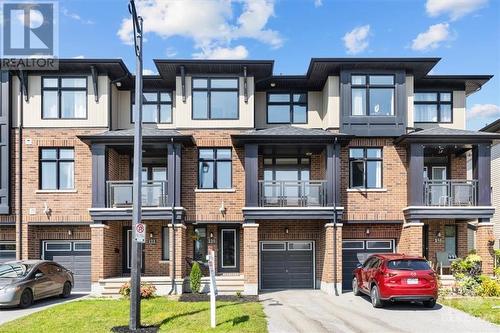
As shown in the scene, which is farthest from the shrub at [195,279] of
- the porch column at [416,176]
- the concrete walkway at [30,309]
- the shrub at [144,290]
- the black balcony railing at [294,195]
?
the porch column at [416,176]

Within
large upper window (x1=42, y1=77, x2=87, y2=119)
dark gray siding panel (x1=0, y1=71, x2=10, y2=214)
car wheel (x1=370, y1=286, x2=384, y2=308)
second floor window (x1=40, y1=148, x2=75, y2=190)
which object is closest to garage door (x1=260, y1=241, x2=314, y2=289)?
car wheel (x1=370, y1=286, x2=384, y2=308)

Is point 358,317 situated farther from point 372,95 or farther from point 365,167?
point 372,95

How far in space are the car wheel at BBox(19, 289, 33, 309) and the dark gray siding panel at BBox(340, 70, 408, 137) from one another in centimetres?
1189

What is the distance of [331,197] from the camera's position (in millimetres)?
17938

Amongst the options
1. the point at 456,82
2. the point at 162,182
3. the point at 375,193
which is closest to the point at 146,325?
the point at 162,182

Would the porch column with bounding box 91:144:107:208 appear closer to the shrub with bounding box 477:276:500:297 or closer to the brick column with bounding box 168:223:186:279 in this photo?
the brick column with bounding box 168:223:186:279

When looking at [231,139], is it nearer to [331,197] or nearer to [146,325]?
[331,197]

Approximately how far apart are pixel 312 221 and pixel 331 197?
1.99 meters

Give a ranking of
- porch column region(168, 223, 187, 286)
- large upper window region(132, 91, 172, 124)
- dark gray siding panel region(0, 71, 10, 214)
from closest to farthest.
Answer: porch column region(168, 223, 187, 286) < dark gray siding panel region(0, 71, 10, 214) < large upper window region(132, 91, 172, 124)

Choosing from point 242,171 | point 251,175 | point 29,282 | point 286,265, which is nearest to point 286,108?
point 242,171

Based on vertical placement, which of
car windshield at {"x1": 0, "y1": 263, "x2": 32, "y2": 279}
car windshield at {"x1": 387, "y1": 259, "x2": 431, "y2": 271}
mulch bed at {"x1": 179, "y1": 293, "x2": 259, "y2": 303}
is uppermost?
car windshield at {"x1": 387, "y1": 259, "x2": 431, "y2": 271}

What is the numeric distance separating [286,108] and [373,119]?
141 inches

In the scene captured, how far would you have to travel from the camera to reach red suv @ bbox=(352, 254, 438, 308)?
542 inches

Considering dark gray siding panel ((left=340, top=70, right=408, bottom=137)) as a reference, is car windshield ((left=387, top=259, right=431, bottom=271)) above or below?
below
